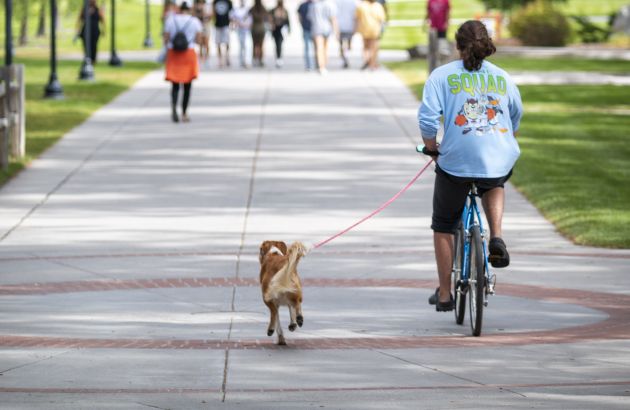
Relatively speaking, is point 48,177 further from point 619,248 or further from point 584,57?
point 584,57

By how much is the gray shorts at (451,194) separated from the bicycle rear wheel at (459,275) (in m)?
0.08

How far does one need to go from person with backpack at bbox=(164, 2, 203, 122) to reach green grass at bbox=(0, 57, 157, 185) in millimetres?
1784

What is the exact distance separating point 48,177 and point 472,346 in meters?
9.72

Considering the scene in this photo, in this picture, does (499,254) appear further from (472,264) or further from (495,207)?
(495,207)

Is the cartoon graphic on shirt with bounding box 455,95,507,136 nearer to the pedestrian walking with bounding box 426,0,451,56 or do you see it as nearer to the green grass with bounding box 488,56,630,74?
the green grass with bounding box 488,56,630,74

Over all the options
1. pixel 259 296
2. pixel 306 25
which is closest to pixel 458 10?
pixel 306 25

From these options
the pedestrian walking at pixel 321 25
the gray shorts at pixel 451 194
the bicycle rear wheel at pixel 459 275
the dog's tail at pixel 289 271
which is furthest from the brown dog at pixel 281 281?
the pedestrian walking at pixel 321 25

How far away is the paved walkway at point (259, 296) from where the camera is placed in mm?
7809

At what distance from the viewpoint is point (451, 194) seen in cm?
920

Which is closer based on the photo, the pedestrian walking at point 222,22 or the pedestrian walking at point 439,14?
the pedestrian walking at point 439,14

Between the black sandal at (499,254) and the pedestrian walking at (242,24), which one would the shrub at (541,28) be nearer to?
the pedestrian walking at (242,24)

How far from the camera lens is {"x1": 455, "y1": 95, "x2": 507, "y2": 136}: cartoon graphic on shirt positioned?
353 inches

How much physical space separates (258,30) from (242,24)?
63 cm

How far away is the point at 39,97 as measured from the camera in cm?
2820
